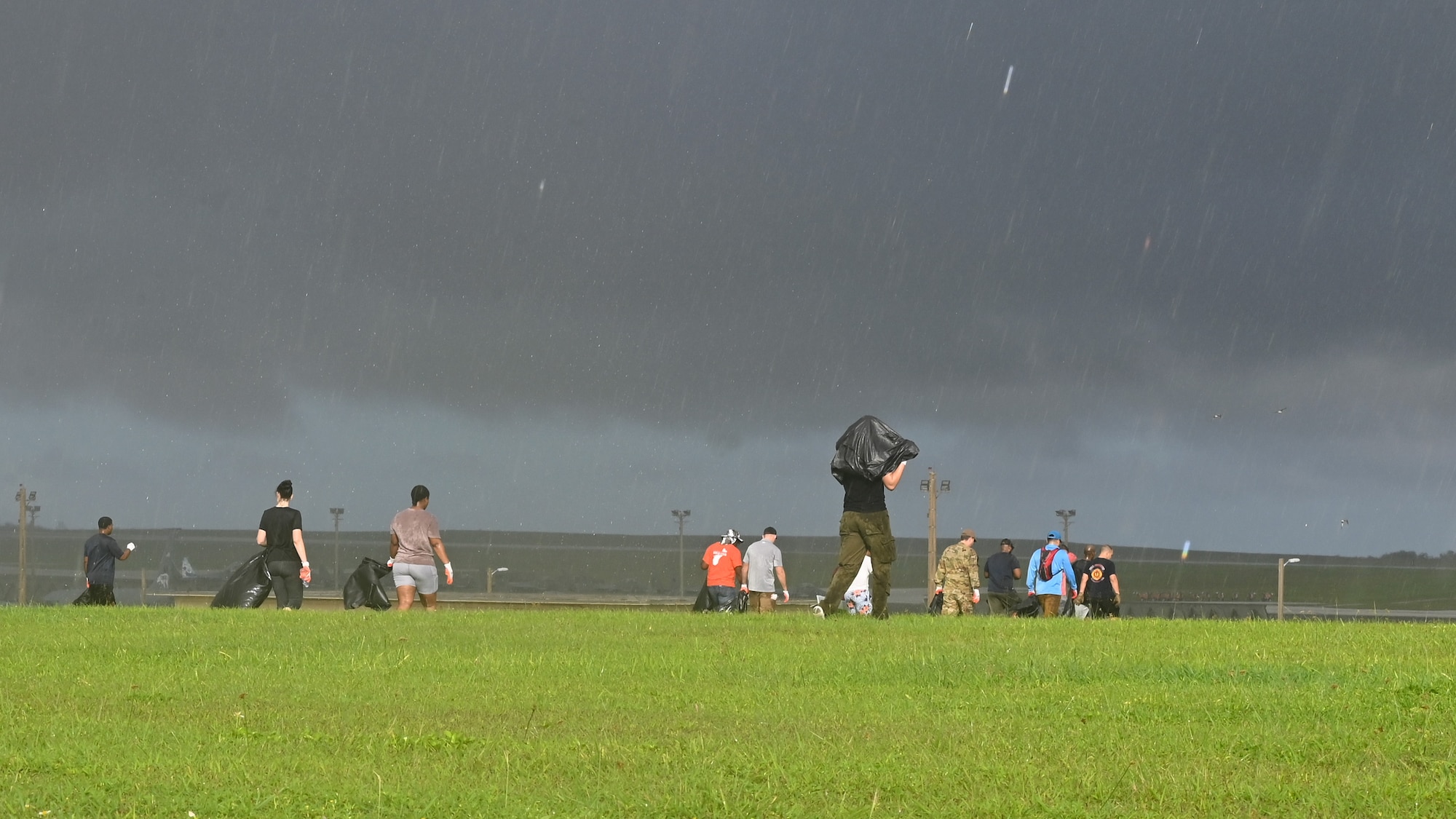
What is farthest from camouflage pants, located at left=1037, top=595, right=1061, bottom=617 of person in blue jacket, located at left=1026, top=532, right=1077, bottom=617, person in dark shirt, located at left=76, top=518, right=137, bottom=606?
person in dark shirt, located at left=76, top=518, right=137, bottom=606

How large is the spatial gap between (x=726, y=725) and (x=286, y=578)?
11160 millimetres

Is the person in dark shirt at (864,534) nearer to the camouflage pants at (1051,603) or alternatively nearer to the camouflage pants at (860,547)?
the camouflage pants at (860,547)

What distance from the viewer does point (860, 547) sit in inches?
552

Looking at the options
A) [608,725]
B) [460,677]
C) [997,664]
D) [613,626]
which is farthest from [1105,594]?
[608,725]

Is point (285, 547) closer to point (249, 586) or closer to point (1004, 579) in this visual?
point (249, 586)

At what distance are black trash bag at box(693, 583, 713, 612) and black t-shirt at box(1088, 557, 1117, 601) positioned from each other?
552cm

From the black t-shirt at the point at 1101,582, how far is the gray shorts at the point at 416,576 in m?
9.54

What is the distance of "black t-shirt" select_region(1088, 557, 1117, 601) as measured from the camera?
21.2m

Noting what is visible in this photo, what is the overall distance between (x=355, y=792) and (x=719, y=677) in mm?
3850

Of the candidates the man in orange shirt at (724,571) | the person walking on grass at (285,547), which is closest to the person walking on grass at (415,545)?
the person walking on grass at (285,547)

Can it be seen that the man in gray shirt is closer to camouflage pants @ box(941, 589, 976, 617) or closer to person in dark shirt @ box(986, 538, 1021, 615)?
camouflage pants @ box(941, 589, 976, 617)

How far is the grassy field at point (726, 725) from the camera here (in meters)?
5.38

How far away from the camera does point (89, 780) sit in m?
5.69

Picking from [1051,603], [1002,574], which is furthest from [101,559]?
[1051,603]
